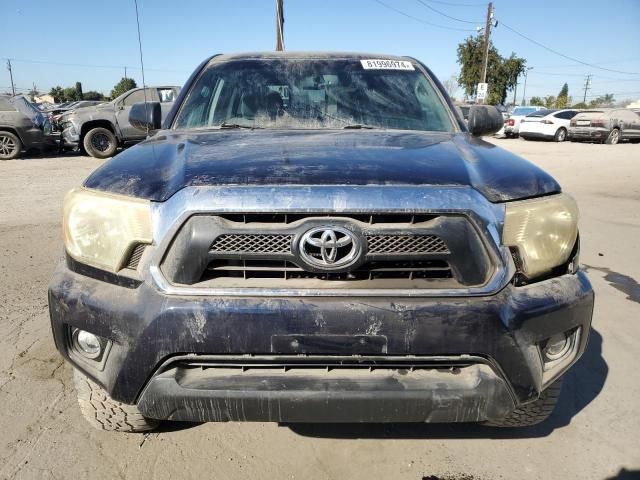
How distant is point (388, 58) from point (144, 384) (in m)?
2.68

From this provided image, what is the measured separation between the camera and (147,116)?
10.5 ft

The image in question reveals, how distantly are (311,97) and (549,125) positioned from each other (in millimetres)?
21428

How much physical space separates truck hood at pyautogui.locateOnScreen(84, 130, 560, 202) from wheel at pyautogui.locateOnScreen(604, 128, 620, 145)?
71.8 ft

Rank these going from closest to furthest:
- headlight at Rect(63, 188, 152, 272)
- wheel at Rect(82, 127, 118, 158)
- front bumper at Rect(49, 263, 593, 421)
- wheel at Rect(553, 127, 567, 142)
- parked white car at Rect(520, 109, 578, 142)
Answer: front bumper at Rect(49, 263, 593, 421)
headlight at Rect(63, 188, 152, 272)
wheel at Rect(82, 127, 118, 158)
parked white car at Rect(520, 109, 578, 142)
wheel at Rect(553, 127, 567, 142)

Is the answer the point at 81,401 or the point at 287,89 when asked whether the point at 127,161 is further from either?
the point at 287,89

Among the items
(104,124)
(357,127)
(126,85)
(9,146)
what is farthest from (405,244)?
(126,85)

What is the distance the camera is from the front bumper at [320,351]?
5.40 ft

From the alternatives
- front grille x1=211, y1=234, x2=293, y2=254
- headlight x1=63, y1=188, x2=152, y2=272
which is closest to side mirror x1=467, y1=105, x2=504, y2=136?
front grille x1=211, y1=234, x2=293, y2=254

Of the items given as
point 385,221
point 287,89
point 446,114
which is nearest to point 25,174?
point 287,89

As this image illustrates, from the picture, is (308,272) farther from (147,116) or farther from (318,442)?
(147,116)

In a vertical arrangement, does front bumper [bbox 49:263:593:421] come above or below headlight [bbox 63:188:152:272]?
below

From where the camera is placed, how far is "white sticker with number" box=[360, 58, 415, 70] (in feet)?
10.5

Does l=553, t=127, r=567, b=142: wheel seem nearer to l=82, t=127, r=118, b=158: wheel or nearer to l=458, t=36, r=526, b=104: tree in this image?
l=82, t=127, r=118, b=158: wheel

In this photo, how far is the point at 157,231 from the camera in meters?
1.71
